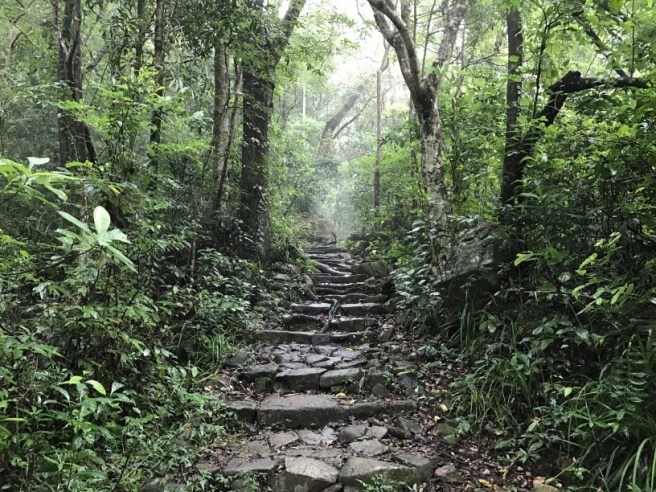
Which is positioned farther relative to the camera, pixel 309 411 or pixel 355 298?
pixel 355 298

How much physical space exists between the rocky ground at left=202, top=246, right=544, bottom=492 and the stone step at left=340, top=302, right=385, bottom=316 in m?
0.54

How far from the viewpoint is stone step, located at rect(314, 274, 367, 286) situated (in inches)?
357

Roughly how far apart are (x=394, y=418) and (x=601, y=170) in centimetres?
271

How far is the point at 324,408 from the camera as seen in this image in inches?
161

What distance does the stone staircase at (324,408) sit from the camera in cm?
314

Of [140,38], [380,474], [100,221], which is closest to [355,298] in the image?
[380,474]

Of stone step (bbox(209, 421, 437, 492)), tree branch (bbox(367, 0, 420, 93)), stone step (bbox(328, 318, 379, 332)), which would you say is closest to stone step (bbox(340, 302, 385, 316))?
stone step (bbox(328, 318, 379, 332))

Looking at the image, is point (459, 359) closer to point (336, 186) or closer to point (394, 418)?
point (394, 418)

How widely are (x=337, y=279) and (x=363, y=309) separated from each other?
7.49ft

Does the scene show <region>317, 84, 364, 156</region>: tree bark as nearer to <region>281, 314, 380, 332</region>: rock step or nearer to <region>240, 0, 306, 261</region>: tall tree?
<region>240, 0, 306, 261</region>: tall tree

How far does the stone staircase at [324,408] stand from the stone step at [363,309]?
0.11 meters

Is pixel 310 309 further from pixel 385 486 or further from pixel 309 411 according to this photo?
pixel 385 486

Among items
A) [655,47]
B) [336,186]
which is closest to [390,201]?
[655,47]

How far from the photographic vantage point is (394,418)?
3.97m
